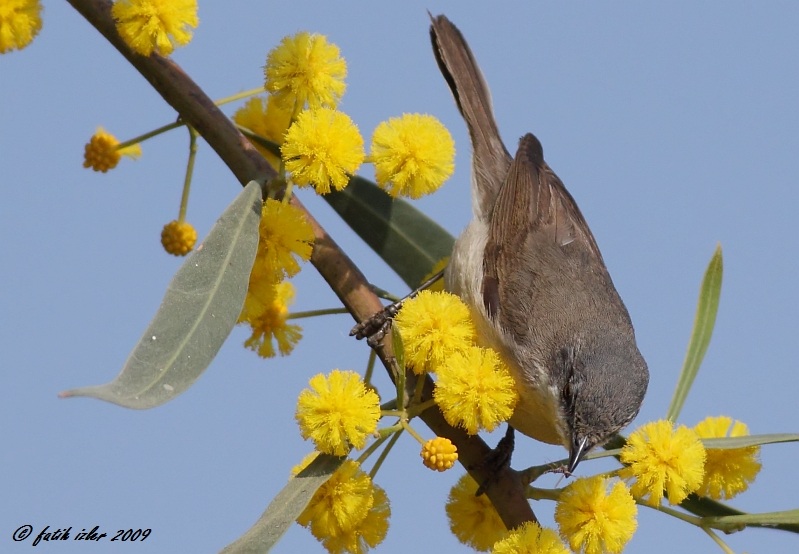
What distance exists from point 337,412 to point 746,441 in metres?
1.14

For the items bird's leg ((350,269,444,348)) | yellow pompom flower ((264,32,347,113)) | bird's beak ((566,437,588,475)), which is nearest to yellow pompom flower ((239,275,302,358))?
bird's leg ((350,269,444,348))

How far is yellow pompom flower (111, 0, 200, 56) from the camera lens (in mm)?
2367

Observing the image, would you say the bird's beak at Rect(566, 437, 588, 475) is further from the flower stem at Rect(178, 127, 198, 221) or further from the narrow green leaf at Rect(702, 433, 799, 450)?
the flower stem at Rect(178, 127, 198, 221)

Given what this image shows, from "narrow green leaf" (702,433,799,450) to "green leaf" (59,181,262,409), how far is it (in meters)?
1.31

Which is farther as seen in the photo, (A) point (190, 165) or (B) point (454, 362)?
(A) point (190, 165)

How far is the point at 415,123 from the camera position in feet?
8.96

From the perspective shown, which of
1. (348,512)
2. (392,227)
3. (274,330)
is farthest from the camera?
(392,227)

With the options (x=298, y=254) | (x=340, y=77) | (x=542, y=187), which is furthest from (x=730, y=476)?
(x=542, y=187)

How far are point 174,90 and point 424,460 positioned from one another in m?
1.24

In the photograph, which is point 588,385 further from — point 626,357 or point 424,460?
point 424,460

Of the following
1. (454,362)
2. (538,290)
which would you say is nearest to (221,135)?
(454,362)

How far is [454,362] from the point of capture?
2359mm

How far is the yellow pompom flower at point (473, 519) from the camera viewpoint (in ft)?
8.42

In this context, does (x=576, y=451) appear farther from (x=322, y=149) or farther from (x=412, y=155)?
(x=322, y=149)
